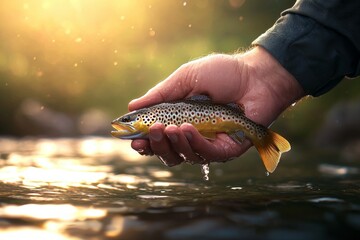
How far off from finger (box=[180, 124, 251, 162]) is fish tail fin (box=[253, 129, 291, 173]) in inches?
6.4

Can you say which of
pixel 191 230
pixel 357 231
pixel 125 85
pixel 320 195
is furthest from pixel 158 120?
pixel 125 85

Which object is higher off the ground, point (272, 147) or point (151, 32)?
point (151, 32)

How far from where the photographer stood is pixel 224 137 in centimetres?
370

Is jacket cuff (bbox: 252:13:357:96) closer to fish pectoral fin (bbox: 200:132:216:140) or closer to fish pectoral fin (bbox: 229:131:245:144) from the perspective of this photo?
fish pectoral fin (bbox: 229:131:245:144)

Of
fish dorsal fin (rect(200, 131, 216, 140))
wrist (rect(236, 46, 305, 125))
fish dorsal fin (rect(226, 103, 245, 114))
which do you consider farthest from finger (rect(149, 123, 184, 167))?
wrist (rect(236, 46, 305, 125))

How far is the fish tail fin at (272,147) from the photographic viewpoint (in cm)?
358

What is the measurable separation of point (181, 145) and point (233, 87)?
0.78m

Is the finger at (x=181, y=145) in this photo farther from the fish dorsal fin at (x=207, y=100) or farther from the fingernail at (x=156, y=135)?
the fish dorsal fin at (x=207, y=100)

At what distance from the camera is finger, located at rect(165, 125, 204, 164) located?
3.25 m

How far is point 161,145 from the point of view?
11.2ft

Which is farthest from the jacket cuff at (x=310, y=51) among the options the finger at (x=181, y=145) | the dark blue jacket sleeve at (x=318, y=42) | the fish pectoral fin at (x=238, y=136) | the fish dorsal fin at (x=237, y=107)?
the finger at (x=181, y=145)

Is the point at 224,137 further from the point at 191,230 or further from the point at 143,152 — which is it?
the point at 191,230

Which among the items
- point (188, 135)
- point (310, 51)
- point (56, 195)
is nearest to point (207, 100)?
point (188, 135)

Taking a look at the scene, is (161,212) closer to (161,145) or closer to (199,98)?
(161,145)
